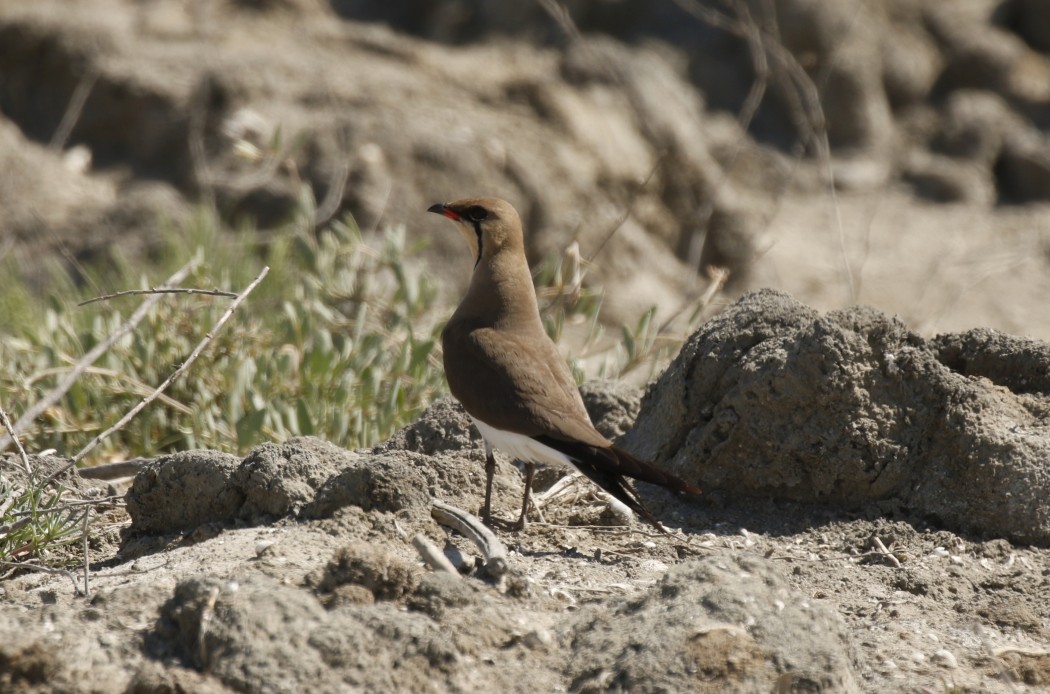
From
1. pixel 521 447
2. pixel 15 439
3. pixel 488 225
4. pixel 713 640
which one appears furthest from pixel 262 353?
pixel 713 640

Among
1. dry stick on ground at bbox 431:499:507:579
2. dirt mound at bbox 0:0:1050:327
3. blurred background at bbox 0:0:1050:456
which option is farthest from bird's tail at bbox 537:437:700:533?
dirt mound at bbox 0:0:1050:327

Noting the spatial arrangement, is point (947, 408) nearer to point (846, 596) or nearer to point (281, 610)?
point (846, 596)

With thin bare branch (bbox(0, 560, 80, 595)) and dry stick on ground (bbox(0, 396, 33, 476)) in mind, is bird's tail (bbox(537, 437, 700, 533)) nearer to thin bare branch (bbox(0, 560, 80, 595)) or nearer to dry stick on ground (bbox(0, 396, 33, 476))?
thin bare branch (bbox(0, 560, 80, 595))

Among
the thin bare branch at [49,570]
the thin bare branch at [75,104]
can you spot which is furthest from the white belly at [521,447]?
the thin bare branch at [75,104]

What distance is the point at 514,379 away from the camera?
12.8ft

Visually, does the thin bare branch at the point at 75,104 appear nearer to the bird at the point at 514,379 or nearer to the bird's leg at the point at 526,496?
the bird at the point at 514,379

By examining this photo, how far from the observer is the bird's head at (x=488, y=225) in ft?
14.7

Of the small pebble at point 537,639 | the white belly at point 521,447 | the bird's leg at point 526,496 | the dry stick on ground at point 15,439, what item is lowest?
the dry stick on ground at point 15,439

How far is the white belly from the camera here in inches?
146

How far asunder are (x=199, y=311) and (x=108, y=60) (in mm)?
3630

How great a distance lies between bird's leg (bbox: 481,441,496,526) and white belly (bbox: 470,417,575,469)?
4cm

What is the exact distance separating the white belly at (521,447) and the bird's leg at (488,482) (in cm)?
4

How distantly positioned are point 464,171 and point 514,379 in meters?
4.70

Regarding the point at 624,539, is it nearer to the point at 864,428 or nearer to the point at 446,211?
the point at 864,428
